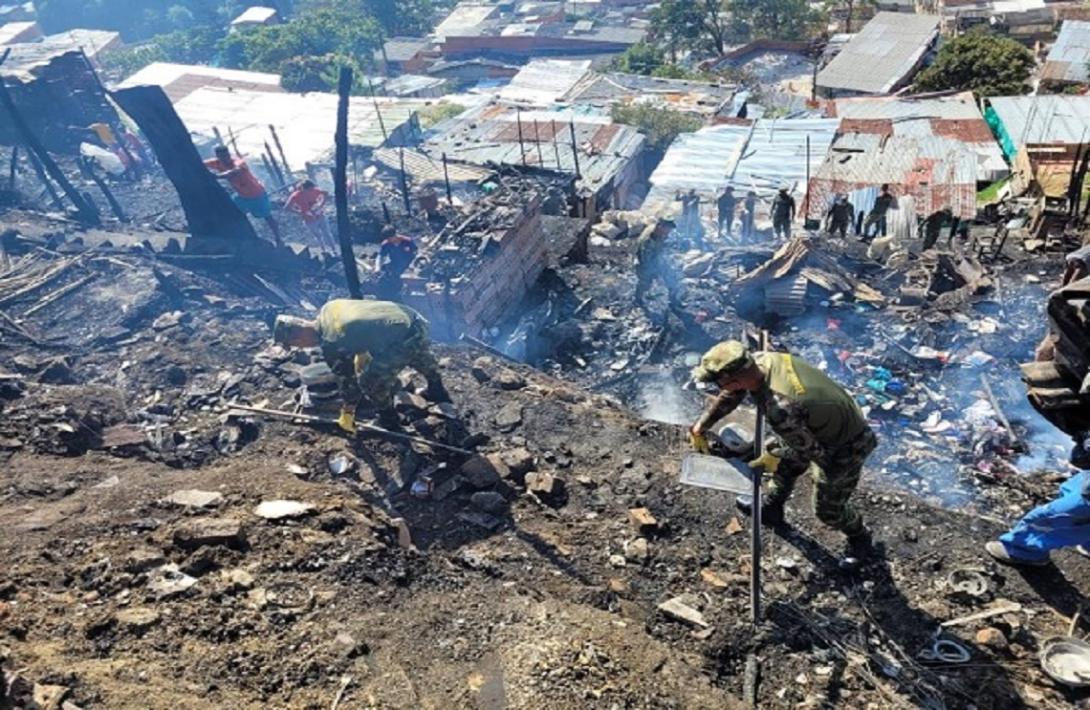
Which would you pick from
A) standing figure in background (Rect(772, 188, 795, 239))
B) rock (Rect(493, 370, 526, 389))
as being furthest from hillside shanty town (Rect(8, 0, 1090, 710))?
standing figure in background (Rect(772, 188, 795, 239))

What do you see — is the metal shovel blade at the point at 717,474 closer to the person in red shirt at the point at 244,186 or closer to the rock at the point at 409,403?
the rock at the point at 409,403

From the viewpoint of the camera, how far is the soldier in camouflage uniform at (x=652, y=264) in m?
10.8

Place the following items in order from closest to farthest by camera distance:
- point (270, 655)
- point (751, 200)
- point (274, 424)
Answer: point (270, 655), point (274, 424), point (751, 200)

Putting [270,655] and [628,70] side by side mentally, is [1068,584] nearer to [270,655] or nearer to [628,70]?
[270,655]

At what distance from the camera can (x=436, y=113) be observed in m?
28.7

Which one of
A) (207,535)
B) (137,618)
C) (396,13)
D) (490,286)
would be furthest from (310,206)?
(396,13)

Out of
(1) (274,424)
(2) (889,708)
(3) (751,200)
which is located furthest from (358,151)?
(2) (889,708)

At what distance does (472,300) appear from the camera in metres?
9.54

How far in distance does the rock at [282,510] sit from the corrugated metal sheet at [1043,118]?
71.8 feet

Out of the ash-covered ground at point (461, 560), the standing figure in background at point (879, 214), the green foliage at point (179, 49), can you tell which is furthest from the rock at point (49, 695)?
the green foliage at point (179, 49)

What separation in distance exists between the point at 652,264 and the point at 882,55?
27256mm

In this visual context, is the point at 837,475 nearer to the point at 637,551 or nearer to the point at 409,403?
the point at 637,551

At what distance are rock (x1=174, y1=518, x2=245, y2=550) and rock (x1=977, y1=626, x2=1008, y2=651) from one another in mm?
4777

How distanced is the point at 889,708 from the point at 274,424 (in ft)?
18.1
